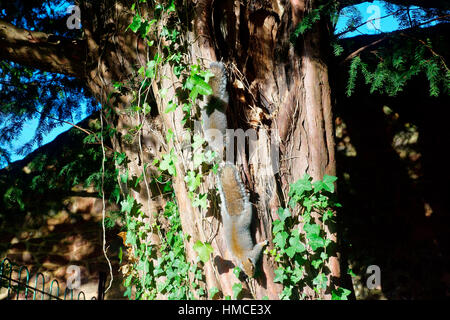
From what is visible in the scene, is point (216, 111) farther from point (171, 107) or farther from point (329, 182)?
point (329, 182)

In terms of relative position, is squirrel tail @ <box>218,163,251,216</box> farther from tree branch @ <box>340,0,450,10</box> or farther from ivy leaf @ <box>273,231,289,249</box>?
tree branch @ <box>340,0,450,10</box>

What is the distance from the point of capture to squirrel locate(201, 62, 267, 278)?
1.92m

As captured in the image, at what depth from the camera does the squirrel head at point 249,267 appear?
1.91 meters

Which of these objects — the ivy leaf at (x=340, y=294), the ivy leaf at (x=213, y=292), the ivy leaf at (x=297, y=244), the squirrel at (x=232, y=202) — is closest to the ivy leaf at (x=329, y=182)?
the ivy leaf at (x=297, y=244)

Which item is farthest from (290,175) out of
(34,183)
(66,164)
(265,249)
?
(34,183)

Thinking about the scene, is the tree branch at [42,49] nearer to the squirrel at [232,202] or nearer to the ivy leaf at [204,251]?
the squirrel at [232,202]

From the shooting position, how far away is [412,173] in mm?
4277

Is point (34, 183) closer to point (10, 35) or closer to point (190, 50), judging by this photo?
point (10, 35)

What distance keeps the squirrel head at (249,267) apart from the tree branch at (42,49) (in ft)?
7.87

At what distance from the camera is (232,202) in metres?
1.94

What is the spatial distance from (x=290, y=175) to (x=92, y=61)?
2.12 metres

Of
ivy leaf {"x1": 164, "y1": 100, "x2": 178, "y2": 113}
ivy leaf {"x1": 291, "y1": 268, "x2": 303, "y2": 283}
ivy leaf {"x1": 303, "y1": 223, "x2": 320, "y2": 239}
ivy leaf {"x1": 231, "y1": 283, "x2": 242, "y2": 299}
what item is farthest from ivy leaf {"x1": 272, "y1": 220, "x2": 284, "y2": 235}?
ivy leaf {"x1": 164, "y1": 100, "x2": 178, "y2": 113}

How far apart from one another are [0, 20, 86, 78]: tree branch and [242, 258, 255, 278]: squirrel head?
2.40 m

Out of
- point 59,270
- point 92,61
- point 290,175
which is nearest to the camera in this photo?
point 290,175
